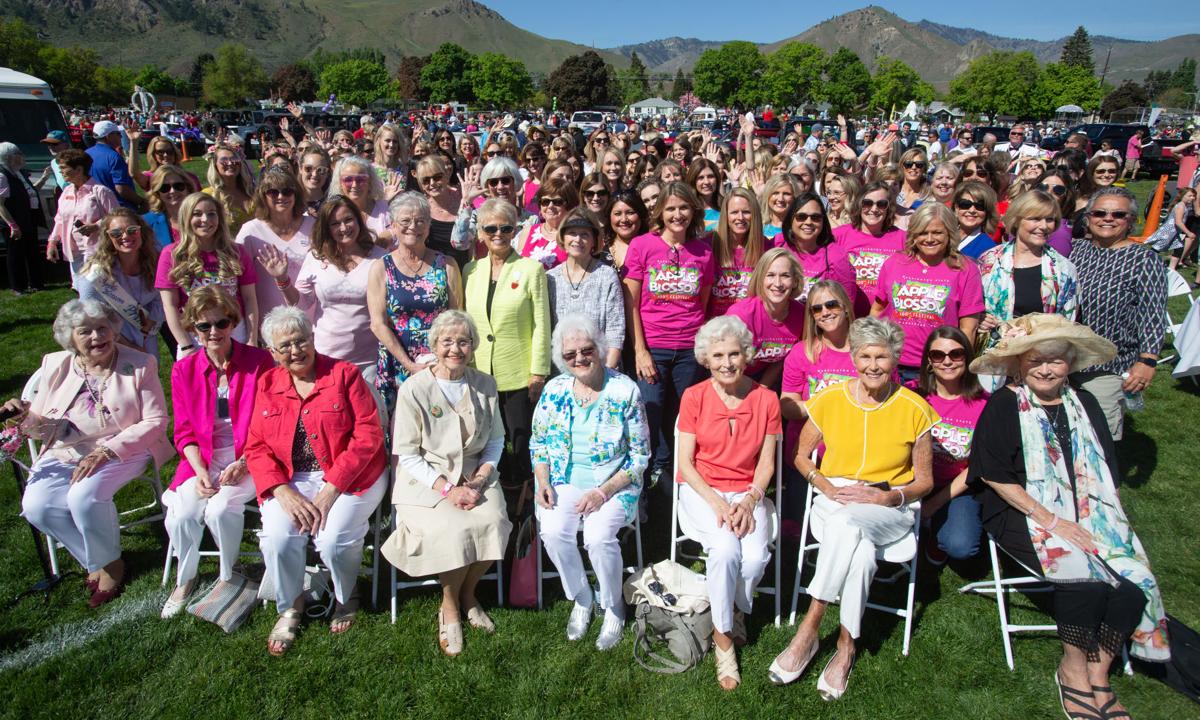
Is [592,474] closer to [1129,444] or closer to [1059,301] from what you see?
[1059,301]

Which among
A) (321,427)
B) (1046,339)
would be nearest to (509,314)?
(321,427)

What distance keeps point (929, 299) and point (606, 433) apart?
2201 millimetres

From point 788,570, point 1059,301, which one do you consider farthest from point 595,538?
point 1059,301

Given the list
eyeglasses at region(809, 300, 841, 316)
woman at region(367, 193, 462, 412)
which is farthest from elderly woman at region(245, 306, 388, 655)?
eyeglasses at region(809, 300, 841, 316)

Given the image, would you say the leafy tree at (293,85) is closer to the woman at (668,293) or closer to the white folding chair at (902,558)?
the woman at (668,293)

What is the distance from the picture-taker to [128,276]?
4848 millimetres

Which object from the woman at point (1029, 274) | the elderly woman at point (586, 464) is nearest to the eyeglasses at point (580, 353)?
the elderly woman at point (586, 464)

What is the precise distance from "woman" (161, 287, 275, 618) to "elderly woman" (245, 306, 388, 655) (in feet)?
0.49

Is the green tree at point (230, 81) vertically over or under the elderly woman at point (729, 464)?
over

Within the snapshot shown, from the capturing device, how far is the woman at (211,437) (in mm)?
3486

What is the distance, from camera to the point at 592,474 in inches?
137

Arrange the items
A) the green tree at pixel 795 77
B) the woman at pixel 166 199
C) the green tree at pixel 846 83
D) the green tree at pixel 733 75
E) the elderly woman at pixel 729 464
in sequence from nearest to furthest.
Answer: the elderly woman at pixel 729 464 → the woman at pixel 166 199 → the green tree at pixel 795 77 → the green tree at pixel 733 75 → the green tree at pixel 846 83

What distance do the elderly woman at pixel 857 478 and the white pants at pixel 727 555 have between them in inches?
11.0

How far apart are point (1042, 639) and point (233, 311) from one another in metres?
4.65
